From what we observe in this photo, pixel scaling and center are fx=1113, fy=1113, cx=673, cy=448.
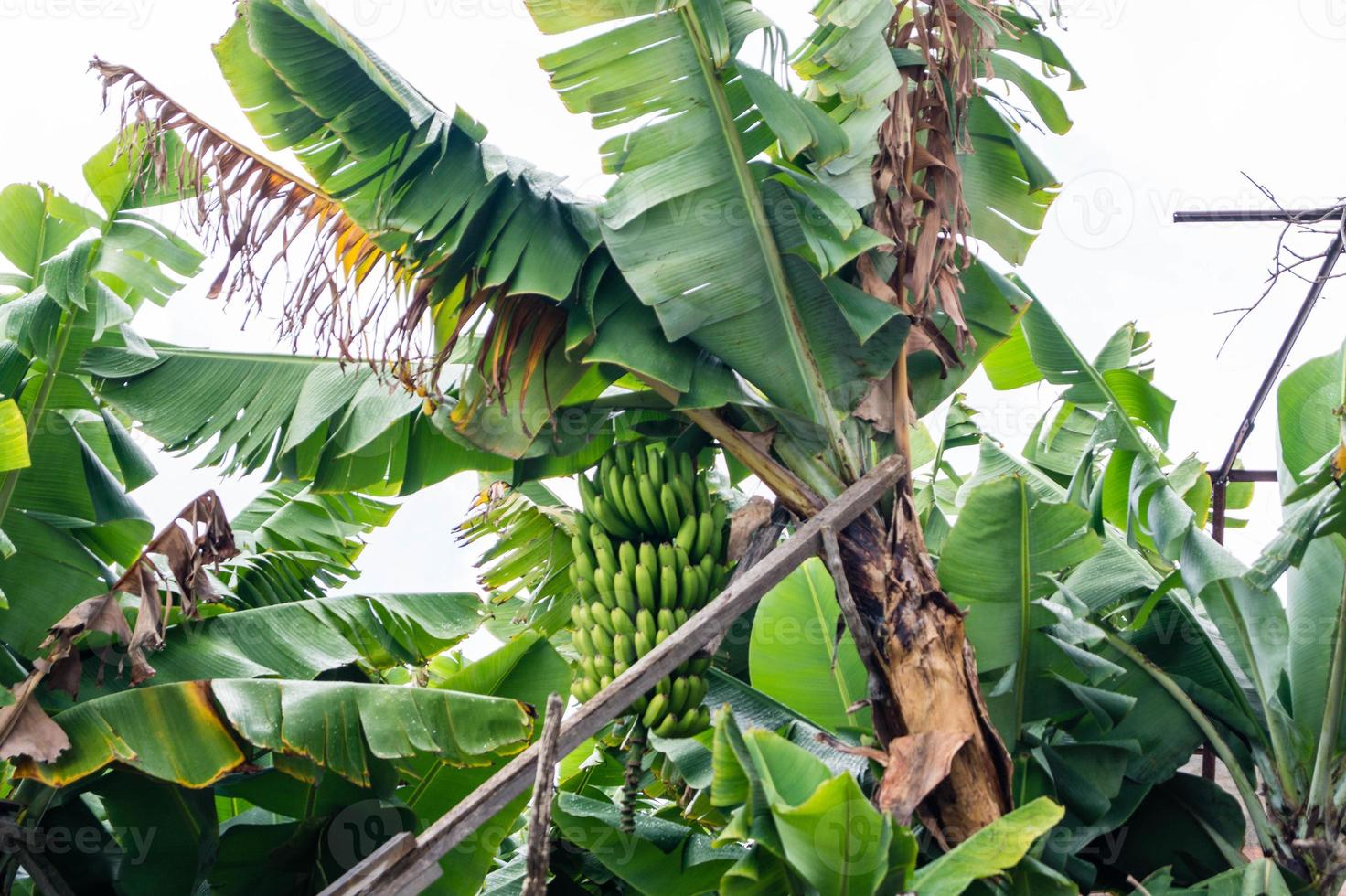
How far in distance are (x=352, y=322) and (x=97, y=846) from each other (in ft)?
7.25

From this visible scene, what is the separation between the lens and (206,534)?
290 centimetres

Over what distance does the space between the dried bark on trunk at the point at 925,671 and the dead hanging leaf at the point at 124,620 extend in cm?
166

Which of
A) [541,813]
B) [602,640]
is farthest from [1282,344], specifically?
[541,813]

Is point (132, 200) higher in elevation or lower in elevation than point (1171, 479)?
higher

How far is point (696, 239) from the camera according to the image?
2684mm

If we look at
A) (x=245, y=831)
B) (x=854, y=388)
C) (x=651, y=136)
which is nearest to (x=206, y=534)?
(x=245, y=831)

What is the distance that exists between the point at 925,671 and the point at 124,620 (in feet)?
6.61

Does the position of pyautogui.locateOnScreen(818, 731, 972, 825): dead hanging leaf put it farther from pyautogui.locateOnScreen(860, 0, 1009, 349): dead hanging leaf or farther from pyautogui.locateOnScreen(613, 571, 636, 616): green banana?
pyautogui.locateOnScreen(860, 0, 1009, 349): dead hanging leaf

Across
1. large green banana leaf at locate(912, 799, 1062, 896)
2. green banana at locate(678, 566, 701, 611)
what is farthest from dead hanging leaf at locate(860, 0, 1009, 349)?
large green banana leaf at locate(912, 799, 1062, 896)

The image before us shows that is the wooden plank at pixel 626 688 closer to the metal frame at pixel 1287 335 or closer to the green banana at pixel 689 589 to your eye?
the green banana at pixel 689 589

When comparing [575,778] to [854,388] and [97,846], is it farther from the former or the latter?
[854,388]

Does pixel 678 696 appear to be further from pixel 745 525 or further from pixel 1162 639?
pixel 1162 639

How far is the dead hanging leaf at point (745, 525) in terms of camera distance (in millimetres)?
3084

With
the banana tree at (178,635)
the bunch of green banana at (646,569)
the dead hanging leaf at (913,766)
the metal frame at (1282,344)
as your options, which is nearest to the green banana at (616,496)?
the bunch of green banana at (646,569)
